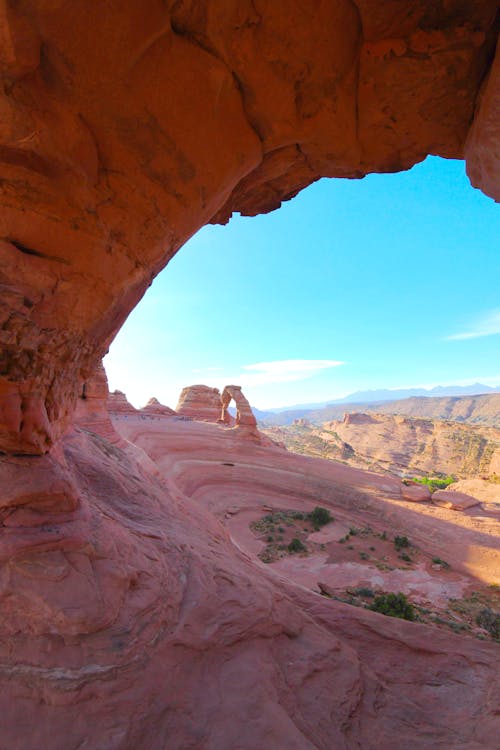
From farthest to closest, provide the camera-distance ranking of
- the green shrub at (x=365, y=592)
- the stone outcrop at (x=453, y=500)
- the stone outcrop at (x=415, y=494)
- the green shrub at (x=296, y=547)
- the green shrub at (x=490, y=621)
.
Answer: the stone outcrop at (x=415, y=494) < the stone outcrop at (x=453, y=500) < the green shrub at (x=296, y=547) < the green shrub at (x=365, y=592) < the green shrub at (x=490, y=621)

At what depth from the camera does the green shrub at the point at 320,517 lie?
15.2 meters

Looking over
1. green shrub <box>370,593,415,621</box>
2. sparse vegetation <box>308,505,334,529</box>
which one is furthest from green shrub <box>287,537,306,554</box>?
green shrub <box>370,593,415,621</box>

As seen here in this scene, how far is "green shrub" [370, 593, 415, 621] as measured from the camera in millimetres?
7615

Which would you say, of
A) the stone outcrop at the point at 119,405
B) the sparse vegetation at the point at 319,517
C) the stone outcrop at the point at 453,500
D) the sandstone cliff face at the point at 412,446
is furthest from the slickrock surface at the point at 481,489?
the stone outcrop at the point at 119,405

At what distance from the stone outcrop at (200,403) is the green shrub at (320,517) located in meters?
21.7

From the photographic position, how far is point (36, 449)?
11.5 ft

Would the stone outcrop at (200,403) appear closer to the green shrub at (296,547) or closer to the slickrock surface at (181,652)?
the green shrub at (296,547)

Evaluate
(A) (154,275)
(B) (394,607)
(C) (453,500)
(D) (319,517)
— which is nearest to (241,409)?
(D) (319,517)

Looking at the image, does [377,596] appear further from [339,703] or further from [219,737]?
[219,737]

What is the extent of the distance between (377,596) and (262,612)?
6630mm

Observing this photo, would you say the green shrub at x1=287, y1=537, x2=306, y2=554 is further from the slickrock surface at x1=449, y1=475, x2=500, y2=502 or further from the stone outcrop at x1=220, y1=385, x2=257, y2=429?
the slickrock surface at x1=449, y1=475, x2=500, y2=502

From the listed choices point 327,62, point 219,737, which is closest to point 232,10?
point 327,62

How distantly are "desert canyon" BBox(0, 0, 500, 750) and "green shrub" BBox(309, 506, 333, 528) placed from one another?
10.6m

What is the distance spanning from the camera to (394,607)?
791cm
